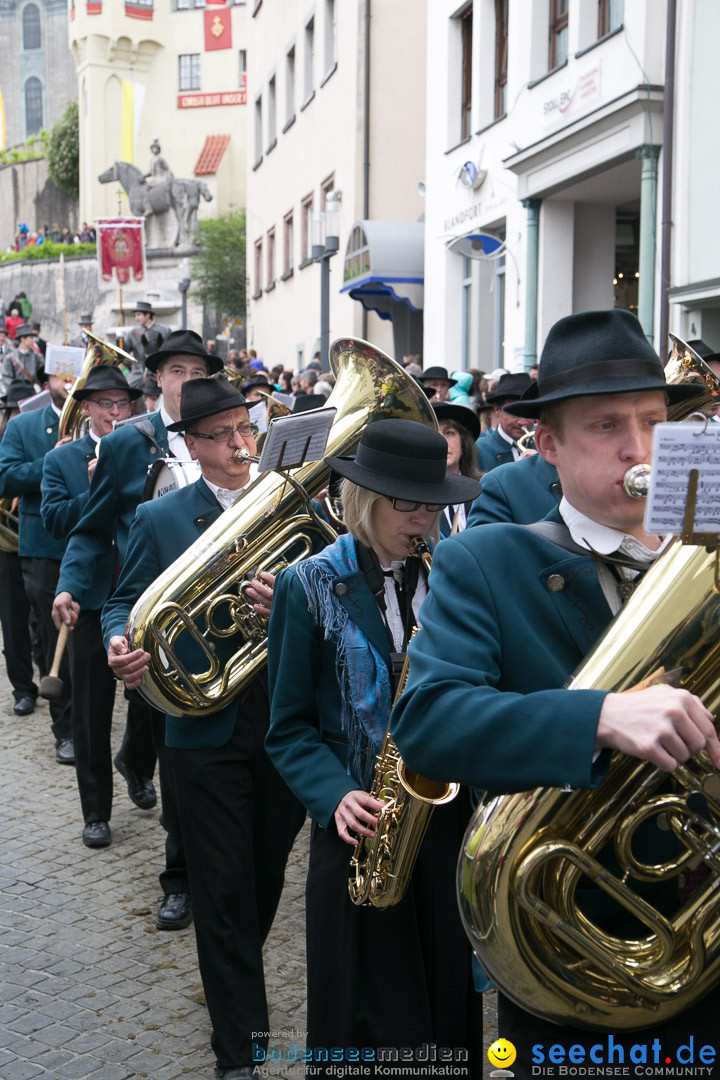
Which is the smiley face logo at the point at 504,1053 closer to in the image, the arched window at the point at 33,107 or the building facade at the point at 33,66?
the building facade at the point at 33,66

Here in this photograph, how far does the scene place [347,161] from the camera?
24203mm

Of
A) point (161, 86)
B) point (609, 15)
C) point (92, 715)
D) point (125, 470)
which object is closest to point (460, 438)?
point (125, 470)

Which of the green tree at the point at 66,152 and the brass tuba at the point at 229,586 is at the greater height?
the green tree at the point at 66,152

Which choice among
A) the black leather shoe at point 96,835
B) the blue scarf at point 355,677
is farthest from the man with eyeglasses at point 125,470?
the blue scarf at point 355,677

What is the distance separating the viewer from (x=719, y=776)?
191 cm

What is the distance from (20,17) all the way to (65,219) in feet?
79.0

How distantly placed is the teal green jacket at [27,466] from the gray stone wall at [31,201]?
216 ft

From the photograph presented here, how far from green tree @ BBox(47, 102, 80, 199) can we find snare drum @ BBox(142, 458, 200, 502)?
222 ft

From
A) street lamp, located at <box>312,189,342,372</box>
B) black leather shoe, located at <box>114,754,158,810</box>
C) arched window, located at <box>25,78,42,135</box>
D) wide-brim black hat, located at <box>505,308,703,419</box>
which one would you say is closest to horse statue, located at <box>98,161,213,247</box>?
arched window, located at <box>25,78,42,135</box>

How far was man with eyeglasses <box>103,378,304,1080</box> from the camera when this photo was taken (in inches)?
154

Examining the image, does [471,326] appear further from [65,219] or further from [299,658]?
[65,219]

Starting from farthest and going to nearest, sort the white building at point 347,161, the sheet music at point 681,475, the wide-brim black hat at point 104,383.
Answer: the white building at point 347,161 < the wide-brim black hat at point 104,383 < the sheet music at point 681,475

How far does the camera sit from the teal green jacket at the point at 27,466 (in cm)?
845

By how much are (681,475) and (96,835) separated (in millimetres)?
5011
